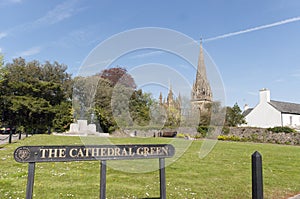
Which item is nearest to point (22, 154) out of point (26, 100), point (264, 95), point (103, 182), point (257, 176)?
point (103, 182)

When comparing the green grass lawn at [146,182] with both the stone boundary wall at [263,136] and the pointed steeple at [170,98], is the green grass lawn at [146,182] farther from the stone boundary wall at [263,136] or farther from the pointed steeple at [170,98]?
the stone boundary wall at [263,136]

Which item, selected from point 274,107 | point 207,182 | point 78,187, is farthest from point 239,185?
point 274,107

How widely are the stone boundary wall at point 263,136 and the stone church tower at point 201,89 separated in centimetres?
2124

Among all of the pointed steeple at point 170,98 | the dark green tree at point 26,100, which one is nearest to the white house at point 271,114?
the dark green tree at point 26,100

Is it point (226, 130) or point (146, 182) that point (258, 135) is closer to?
point (226, 130)

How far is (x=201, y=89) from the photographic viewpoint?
12.4 meters

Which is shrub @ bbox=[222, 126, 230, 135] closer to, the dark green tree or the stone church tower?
the dark green tree

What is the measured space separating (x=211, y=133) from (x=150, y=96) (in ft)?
76.9

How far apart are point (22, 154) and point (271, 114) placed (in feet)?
163

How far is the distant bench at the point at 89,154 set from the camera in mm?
4582

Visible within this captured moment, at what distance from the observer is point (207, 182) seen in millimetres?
8023

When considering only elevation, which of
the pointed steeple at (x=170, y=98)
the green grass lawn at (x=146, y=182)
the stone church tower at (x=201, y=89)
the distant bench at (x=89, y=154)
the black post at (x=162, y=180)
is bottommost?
the green grass lawn at (x=146, y=182)

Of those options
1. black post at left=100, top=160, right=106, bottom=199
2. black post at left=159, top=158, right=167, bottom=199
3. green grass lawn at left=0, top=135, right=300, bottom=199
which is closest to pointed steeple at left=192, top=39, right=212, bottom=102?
green grass lawn at left=0, top=135, right=300, bottom=199

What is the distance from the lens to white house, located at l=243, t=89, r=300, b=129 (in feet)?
155
